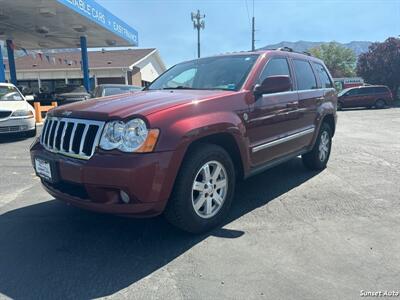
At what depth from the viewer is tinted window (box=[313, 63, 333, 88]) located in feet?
20.1

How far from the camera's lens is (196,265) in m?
3.05

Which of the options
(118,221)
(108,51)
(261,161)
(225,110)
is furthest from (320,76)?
(108,51)

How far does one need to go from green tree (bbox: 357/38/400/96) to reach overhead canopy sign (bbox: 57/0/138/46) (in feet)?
84.4

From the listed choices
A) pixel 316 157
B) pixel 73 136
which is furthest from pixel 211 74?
pixel 316 157

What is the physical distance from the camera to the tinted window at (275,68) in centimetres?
449

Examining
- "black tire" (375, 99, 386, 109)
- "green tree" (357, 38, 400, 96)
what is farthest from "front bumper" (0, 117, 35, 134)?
"green tree" (357, 38, 400, 96)

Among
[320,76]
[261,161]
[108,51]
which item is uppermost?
[108,51]

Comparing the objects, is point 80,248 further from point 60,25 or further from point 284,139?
point 60,25

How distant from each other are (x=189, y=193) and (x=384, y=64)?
38.4 metres

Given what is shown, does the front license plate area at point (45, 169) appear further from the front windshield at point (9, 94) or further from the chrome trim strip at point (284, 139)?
the front windshield at point (9, 94)

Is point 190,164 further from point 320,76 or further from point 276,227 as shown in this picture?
point 320,76

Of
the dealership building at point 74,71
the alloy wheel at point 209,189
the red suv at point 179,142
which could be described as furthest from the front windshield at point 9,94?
the dealership building at point 74,71

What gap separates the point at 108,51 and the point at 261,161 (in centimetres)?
Result: 3722

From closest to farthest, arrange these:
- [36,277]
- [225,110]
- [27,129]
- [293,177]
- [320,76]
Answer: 1. [36,277]
2. [225,110]
3. [293,177]
4. [320,76]
5. [27,129]
